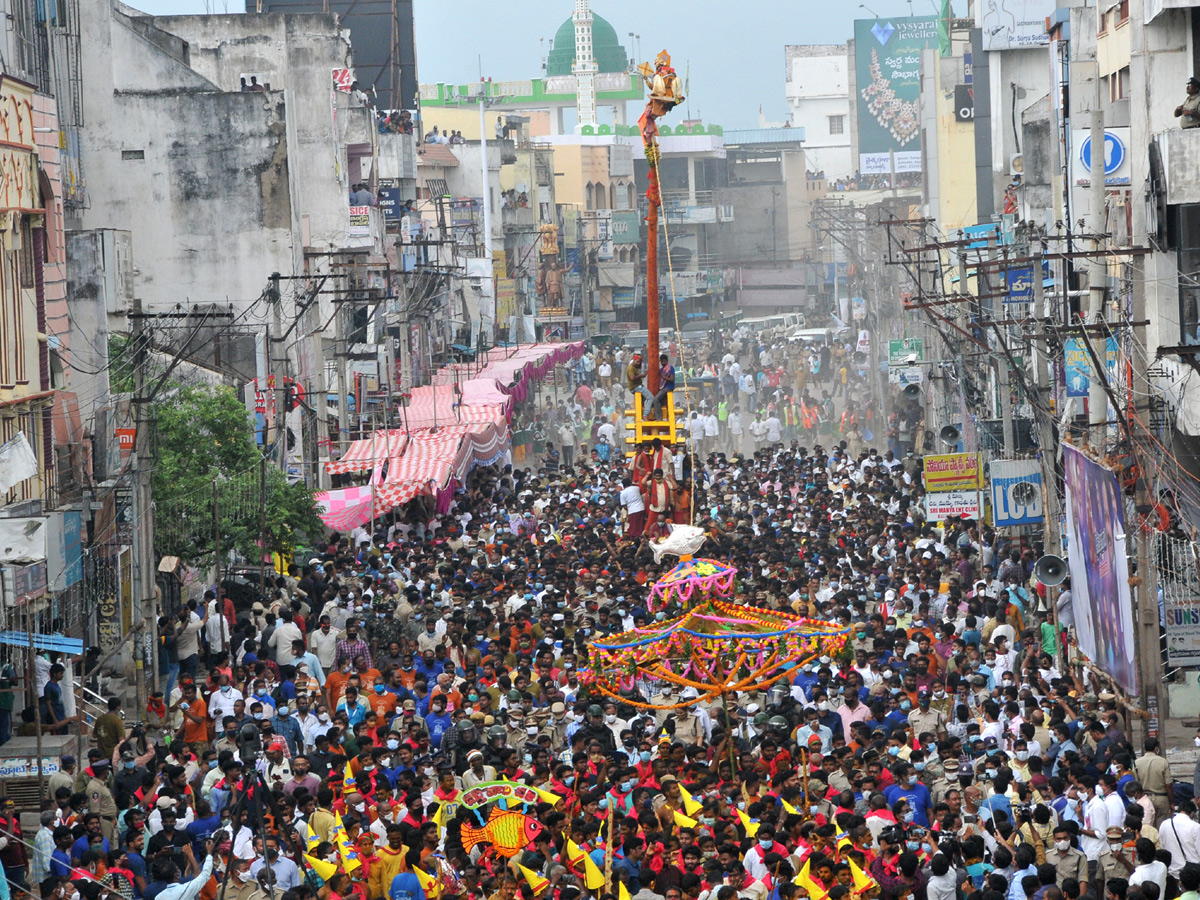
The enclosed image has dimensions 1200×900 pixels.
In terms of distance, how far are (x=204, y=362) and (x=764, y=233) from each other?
5861 centimetres

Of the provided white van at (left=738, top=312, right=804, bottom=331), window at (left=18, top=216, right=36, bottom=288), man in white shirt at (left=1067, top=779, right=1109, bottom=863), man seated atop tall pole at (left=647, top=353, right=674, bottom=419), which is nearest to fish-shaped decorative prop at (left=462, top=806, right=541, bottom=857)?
man in white shirt at (left=1067, top=779, right=1109, bottom=863)

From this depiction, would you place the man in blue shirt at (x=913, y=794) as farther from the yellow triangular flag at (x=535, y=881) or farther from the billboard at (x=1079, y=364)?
the billboard at (x=1079, y=364)

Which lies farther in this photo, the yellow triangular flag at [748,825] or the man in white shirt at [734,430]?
the man in white shirt at [734,430]

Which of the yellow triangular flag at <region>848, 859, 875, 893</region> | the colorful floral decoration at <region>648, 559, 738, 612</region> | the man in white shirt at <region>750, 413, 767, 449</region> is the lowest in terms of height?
the yellow triangular flag at <region>848, 859, 875, 893</region>

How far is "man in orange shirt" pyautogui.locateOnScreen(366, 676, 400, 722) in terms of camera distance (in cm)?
1642

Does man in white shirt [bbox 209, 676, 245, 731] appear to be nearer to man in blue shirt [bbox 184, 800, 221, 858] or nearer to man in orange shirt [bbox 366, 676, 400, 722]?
man in orange shirt [bbox 366, 676, 400, 722]

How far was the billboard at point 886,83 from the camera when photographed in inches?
3366

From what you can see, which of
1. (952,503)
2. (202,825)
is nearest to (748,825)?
(202,825)

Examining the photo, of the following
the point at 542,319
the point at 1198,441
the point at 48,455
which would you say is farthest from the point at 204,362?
the point at 542,319

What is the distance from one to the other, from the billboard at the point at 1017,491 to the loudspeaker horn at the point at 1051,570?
247 cm

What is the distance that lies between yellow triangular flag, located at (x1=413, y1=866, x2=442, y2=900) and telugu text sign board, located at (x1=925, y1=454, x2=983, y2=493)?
13.6m

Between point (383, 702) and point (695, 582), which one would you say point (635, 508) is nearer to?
point (383, 702)

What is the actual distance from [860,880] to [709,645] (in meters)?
3.81

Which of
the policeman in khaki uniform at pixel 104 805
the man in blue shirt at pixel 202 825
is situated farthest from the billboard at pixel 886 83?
the man in blue shirt at pixel 202 825
